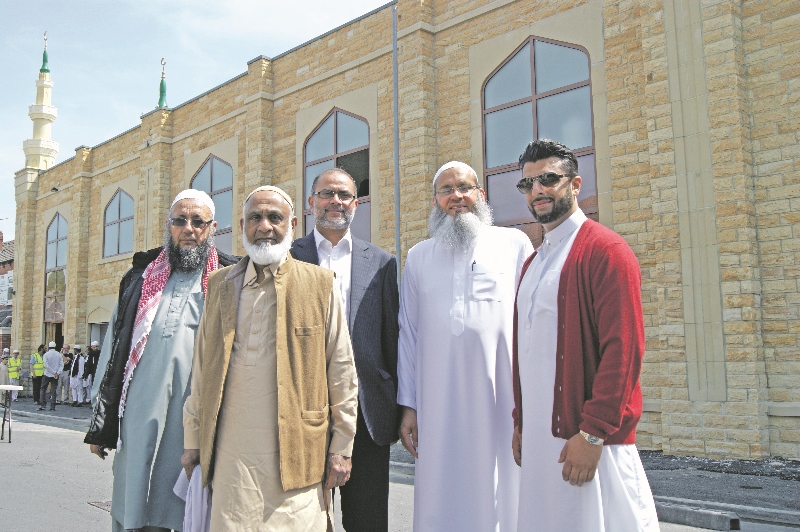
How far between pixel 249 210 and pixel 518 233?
1.43 m

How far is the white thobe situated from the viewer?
2326mm

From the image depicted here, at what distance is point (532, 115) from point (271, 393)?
8868mm

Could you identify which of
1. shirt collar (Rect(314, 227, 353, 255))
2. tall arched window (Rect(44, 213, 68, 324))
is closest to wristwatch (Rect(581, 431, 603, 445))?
shirt collar (Rect(314, 227, 353, 255))

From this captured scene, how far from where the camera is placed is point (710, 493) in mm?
6090

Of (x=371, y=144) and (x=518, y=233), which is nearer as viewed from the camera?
(x=518, y=233)

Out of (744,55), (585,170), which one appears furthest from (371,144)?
(744,55)

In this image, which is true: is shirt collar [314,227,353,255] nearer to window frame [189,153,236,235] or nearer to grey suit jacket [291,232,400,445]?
grey suit jacket [291,232,400,445]

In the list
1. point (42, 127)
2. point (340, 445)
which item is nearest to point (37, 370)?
point (42, 127)

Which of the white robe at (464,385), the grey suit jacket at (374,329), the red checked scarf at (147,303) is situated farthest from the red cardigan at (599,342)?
the red checked scarf at (147,303)

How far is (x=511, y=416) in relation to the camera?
125 inches

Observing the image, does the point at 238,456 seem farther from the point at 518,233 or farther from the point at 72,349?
the point at 72,349

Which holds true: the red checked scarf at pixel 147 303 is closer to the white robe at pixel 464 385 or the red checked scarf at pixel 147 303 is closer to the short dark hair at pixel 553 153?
the white robe at pixel 464 385

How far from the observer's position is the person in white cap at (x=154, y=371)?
3125 mm

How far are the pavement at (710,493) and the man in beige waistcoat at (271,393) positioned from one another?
2.90 meters
